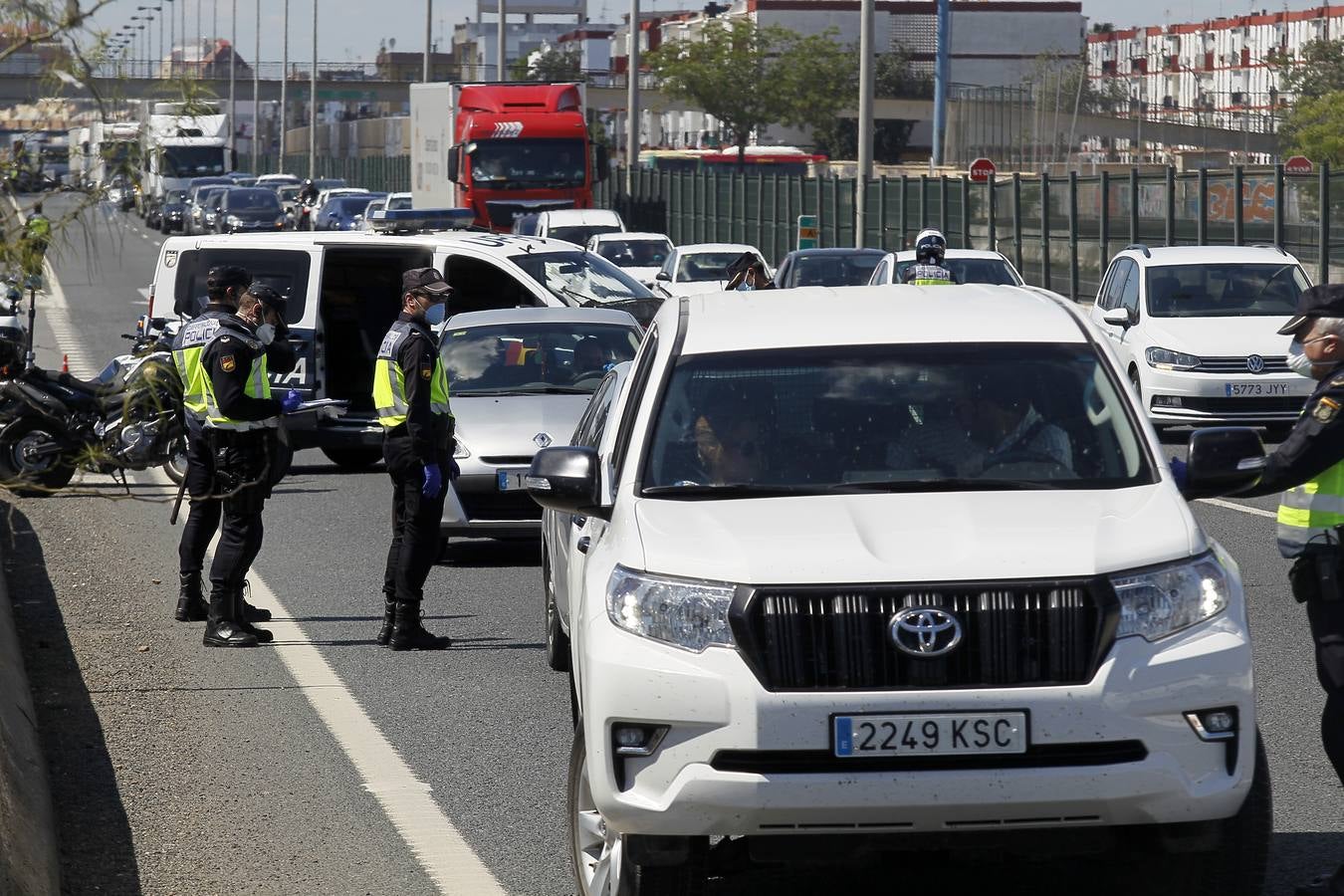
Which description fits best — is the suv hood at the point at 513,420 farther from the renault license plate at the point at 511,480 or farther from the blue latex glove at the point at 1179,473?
the blue latex glove at the point at 1179,473

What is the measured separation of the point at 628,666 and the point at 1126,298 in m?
16.3

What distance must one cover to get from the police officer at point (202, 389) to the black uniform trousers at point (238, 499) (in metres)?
0.13

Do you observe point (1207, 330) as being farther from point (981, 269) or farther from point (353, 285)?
point (353, 285)

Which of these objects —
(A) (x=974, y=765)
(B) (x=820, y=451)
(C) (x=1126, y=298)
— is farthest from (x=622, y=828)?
(C) (x=1126, y=298)

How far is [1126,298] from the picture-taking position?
20.6 metres

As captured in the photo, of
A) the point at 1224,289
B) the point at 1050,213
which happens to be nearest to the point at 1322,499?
the point at 1224,289

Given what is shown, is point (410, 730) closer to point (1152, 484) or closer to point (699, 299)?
point (699, 299)

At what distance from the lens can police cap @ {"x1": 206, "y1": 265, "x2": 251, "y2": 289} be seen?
10.4 metres

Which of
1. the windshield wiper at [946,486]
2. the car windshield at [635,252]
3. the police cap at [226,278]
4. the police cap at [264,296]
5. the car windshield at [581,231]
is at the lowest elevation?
the windshield wiper at [946,486]

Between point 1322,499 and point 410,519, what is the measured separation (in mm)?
5232

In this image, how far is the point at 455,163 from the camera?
42062 mm

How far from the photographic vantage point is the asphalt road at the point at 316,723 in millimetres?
6203

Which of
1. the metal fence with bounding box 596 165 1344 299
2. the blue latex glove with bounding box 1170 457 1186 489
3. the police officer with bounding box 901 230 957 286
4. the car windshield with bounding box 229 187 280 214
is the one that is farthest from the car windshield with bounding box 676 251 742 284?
the car windshield with bounding box 229 187 280 214

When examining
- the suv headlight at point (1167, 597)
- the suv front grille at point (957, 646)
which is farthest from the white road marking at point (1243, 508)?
the suv front grille at point (957, 646)
